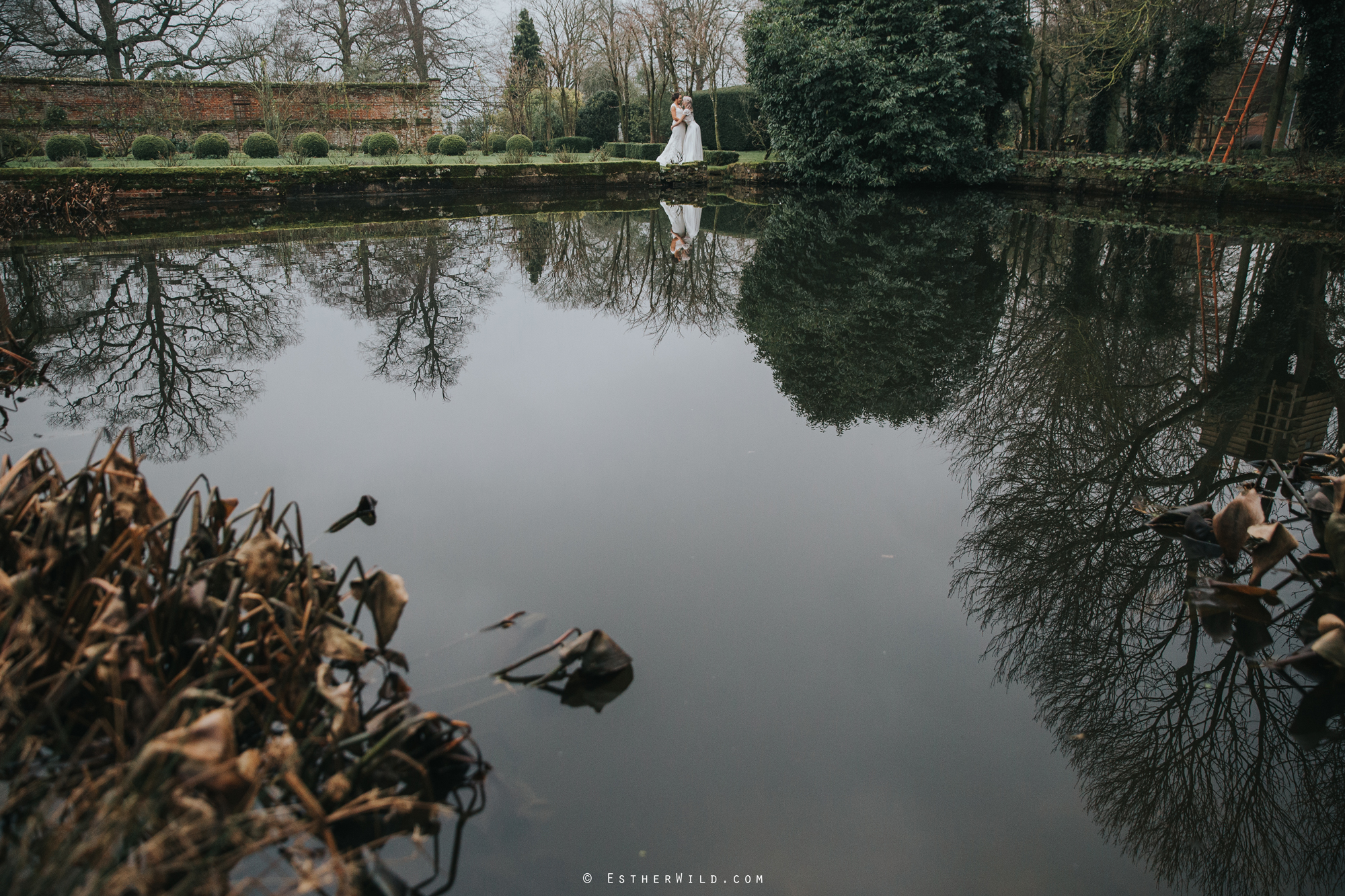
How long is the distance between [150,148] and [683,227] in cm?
1442

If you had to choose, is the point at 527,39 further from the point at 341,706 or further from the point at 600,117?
the point at 341,706

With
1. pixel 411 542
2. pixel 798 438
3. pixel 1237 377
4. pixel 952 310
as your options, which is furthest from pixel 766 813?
pixel 952 310

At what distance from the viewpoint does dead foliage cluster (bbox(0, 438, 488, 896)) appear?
1.25 meters

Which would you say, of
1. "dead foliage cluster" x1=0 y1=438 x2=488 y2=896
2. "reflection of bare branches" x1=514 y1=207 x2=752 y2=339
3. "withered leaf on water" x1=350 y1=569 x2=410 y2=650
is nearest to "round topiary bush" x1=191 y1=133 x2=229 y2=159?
"reflection of bare branches" x1=514 y1=207 x2=752 y2=339

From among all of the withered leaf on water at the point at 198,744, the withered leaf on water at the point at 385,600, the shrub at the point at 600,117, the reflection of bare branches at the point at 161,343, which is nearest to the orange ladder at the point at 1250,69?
the reflection of bare branches at the point at 161,343

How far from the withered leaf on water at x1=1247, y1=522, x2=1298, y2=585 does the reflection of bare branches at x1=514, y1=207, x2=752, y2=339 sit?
13.2 ft

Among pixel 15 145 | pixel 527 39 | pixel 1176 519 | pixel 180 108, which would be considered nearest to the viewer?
pixel 1176 519

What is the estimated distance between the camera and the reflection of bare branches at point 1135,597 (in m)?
1.75

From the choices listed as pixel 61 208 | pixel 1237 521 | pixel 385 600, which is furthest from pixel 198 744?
pixel 61 208

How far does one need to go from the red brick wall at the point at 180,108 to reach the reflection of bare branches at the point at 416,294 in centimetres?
1360

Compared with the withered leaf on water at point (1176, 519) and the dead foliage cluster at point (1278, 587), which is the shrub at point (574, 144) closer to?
the withered leaf on water at point (1176, 519)

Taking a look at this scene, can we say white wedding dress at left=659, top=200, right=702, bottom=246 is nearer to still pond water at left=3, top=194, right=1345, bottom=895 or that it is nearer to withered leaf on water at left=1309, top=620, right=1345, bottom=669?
still pond water at left=3, top=194, right=1345, bottom=895

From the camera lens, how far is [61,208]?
12.5 metres

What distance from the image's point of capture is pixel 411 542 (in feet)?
9.28
